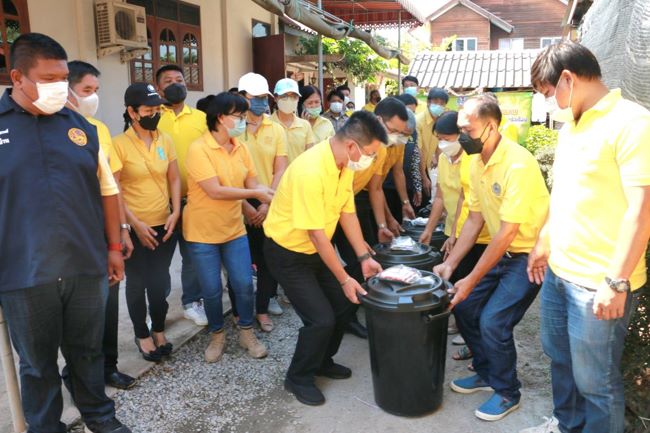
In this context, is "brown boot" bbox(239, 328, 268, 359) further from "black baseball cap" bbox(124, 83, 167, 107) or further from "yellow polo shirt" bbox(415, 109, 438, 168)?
"yellow polo shirt" bbox(415, 109, 438, 168)

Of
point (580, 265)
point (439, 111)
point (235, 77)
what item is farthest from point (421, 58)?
point (580, 265)

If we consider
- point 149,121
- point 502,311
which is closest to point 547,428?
point 502,311

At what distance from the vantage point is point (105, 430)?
2.89m

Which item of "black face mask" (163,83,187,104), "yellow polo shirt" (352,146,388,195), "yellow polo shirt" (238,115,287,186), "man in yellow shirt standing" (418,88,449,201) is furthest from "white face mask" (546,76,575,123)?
"man in yellow shirt standing" (418,88,449,201)

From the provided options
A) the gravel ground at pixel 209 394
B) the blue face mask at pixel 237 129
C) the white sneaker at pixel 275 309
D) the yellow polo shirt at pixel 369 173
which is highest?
the blue face mask at pixel 237 129

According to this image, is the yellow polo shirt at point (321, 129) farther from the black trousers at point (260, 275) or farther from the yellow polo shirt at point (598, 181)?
the yellow polo shirt at point (598, 181)

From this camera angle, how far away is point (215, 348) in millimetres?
4094

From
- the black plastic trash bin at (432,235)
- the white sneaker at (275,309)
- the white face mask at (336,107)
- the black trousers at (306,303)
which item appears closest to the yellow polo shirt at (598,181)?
the black trousers at (306,303)

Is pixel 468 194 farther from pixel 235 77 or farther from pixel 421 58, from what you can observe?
pixel 421 58

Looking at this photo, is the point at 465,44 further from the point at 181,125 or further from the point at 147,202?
the point at 147,202

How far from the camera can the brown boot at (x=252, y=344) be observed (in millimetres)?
4121

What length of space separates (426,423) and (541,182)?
1541mm

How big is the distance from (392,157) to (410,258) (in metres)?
1.50

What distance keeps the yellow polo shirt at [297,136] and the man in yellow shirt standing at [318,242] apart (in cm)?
169
